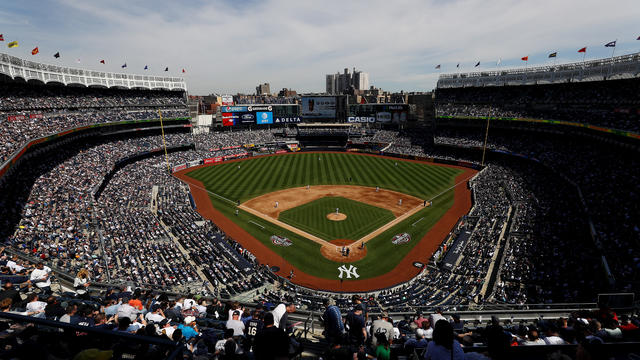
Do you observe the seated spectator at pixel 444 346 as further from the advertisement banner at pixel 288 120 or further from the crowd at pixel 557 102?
the advertisement banner at pixel 288 120

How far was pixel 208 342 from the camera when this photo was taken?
6.65 meters

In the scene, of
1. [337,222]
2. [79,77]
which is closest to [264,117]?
[79,77]

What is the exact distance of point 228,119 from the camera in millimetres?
80125

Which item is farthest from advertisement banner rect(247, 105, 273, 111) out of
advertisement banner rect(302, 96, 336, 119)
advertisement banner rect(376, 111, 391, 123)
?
advertisement banner rect(376, 111, 391, 123)

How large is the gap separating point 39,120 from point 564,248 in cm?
6013

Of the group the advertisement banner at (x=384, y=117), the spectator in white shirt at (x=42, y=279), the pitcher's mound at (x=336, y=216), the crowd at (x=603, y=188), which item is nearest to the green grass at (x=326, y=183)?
the pitcher's mound at (x=336, y=216)

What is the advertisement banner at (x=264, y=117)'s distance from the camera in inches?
3285

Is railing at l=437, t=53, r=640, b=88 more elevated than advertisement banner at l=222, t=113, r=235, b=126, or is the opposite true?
railing at l=437, t=53, r=640, b=88

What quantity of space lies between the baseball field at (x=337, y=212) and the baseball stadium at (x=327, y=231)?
26 centimetres

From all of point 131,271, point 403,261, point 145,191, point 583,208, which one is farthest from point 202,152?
point 583,208

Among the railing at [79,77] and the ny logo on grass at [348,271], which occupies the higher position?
the railing at [79,77]

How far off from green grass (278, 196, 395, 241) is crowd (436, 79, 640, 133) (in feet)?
87.8

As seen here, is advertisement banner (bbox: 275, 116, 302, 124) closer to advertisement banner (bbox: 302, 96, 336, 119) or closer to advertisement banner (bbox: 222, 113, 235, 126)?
advertisement banner (bbox: 302, 96, 336, 119)

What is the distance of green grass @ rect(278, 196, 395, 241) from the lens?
103 feet
